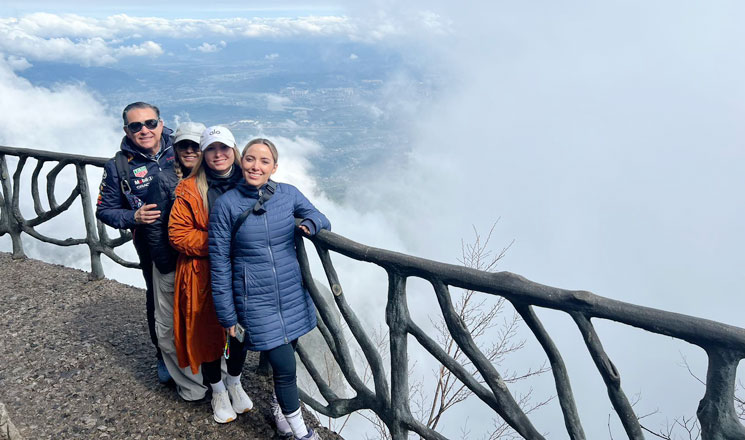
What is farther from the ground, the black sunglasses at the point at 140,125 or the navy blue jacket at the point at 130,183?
the black sunglasses at the point at 140,125

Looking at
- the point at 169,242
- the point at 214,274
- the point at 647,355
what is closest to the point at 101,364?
the point at 169,242

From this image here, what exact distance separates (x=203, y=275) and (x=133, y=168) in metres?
0.94

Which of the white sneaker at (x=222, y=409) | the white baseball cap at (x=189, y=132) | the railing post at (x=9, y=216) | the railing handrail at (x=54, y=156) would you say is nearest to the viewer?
the white baseball cap at (x=189, y=132)

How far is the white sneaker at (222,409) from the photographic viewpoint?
11.2 feet

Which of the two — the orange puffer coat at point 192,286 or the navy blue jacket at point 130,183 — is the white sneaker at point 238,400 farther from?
the navy blue jacket at point 130,183

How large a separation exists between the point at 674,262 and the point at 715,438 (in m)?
178

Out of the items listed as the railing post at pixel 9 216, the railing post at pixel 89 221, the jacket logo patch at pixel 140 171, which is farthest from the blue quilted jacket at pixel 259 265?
the railing post at pixel 9 216

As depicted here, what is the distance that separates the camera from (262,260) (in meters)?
2.88

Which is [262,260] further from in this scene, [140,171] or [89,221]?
[89,221]

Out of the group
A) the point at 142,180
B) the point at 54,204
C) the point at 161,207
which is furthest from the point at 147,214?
the point at 54,204

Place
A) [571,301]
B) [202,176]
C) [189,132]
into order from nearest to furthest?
[571,301], [202,176], [189,132]

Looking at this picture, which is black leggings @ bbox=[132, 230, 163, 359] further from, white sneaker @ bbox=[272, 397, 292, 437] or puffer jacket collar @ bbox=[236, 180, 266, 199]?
white sneaker @ bbox=[272, 397, 292, 437]

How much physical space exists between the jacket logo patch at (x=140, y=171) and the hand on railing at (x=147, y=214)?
1.18ft

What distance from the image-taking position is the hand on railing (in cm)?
312
